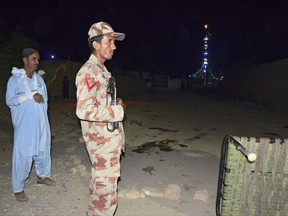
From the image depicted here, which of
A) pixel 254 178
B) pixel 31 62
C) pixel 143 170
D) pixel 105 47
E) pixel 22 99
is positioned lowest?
→ pixel 143 170

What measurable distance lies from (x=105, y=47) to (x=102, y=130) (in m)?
0.70

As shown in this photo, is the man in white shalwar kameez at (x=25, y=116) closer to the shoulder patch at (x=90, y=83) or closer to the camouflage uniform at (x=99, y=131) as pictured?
the camouflage uniform at (x=99, y=131)

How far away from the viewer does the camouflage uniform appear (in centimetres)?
226

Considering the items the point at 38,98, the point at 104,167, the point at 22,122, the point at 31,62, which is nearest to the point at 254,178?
the point at 104,167

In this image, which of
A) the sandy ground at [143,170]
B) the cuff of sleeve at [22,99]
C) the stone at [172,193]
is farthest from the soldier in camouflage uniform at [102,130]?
the stone at [172,193]

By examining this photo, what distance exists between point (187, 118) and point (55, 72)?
971 centimetres

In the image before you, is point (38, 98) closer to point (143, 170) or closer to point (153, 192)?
point (153, 192)

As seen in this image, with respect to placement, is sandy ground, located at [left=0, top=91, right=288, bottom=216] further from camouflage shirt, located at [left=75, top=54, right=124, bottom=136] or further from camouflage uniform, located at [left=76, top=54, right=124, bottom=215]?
camouflage shirt, located at [left=75, top=54, right=124, bottom=136]

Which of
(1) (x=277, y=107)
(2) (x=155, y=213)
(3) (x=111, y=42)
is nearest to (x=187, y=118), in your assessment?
(1) (x=277, y=107)

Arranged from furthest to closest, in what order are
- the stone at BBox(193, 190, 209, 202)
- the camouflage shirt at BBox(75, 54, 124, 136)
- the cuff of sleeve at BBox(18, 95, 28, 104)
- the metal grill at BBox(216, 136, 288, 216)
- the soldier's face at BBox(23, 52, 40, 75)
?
the stone at BBox(193, 190, 209, 202) → the soldier's face at BBox(23, 52, 40, 75) → the cuff of sleeve at BBox(18, 95, 28, 104) → the metal grill at BBox(216, 136, 288, 216) → the camouflage shirt at BBox(75, 54, 124, 136)

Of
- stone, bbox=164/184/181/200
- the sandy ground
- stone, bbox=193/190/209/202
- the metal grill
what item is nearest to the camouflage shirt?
the metal grill

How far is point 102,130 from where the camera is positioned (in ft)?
7.93

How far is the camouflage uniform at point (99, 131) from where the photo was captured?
226cm

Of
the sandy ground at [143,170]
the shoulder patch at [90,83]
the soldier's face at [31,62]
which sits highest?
the soldier's face at [31,62]
